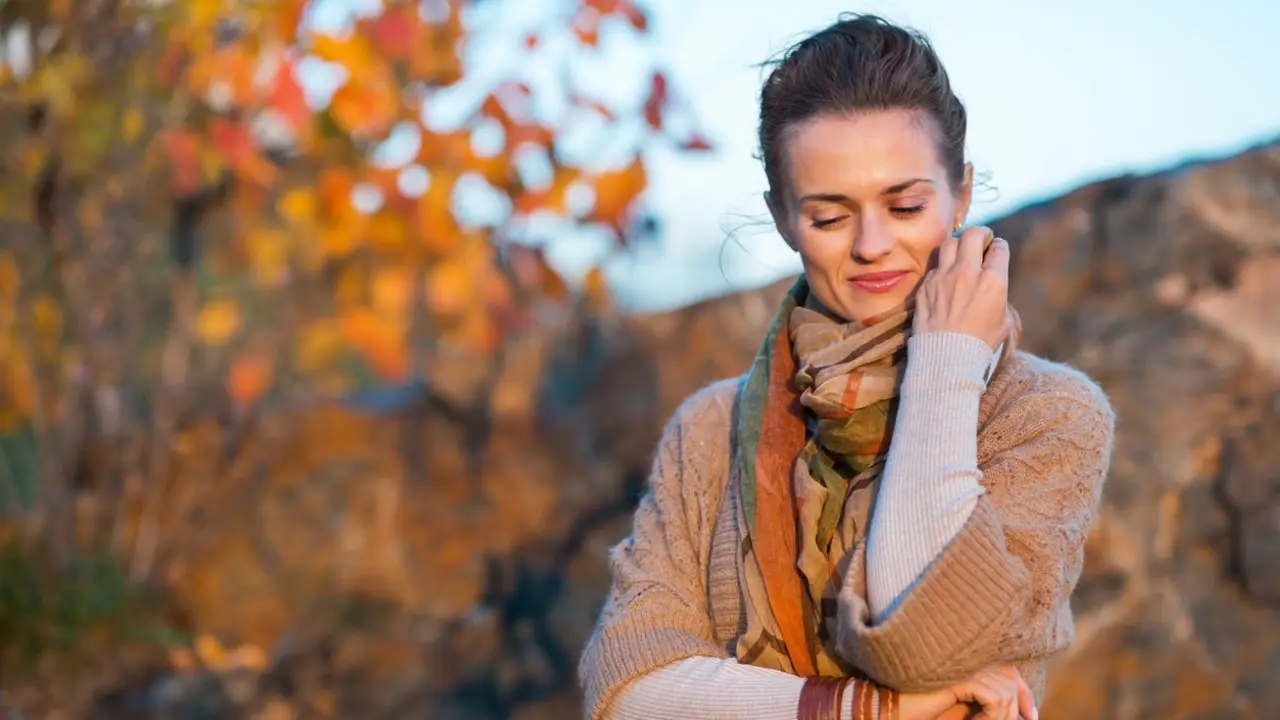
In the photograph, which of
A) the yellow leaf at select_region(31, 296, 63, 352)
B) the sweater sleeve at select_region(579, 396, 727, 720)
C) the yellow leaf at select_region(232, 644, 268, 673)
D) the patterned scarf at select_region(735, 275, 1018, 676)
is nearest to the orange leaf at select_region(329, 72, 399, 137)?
the yellow leaf at select_region(31, 296, 63, 352)

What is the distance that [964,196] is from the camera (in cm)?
221

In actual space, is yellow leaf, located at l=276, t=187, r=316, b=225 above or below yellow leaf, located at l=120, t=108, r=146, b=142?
below

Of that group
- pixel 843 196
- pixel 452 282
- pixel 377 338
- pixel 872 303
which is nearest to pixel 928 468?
pixel 872 303

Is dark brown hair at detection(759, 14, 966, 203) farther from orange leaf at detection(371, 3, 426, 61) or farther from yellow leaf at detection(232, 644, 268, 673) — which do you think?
yellow leaf at detection(232, 644, 268, 673)

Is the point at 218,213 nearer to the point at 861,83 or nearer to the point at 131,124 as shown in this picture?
the point at 131,124

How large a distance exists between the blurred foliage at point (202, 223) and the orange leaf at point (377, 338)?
10 mm

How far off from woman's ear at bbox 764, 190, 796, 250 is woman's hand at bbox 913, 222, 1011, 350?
262 mm

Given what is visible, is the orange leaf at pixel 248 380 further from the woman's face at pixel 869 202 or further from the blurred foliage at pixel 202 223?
the woman's face at pixel 869 202

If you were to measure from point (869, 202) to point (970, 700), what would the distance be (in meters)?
0.69

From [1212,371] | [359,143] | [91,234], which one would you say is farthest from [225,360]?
[1212,371]

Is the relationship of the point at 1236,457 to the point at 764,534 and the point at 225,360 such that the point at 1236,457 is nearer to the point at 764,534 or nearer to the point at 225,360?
the point at 764,534

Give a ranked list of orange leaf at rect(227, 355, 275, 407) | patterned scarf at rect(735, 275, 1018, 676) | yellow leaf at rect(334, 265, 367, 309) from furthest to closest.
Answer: orange leaf at rect(227, 355, 275, 407) < yellow leaf at rect(334, 265, 367, 309) < patterned scarf at rect(735, 275, 1018, 676)

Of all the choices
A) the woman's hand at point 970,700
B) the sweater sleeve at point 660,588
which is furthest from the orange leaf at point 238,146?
the woman's hand at point 970,700

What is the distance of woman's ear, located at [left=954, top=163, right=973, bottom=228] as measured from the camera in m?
2.18
